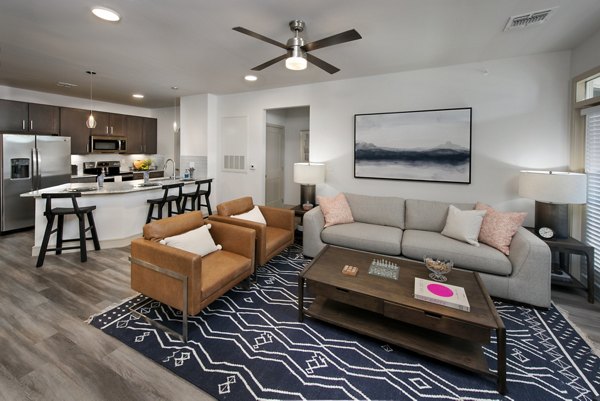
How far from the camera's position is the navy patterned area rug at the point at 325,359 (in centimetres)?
167

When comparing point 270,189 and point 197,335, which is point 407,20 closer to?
point 197,335

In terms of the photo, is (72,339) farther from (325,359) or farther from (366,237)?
(366,237)

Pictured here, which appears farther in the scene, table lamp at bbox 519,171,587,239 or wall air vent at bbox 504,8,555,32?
table lamp at bbox 519,171,587,239

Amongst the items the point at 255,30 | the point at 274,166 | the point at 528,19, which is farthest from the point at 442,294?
the point at 274,166

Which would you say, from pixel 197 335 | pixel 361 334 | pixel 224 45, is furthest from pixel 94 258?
pixel 361 334

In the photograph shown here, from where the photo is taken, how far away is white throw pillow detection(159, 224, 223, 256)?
2.41 meters

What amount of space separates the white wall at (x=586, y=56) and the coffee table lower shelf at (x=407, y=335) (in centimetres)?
313

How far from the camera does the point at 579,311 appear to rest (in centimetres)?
253

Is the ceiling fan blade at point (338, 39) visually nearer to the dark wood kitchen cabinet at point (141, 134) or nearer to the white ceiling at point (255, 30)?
the white ceiling at point (255, 30)

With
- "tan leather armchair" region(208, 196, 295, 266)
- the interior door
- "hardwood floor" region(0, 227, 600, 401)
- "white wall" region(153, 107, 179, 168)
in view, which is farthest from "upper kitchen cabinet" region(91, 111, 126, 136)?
"tan leather armchair" region(208, 196, 295, 266)

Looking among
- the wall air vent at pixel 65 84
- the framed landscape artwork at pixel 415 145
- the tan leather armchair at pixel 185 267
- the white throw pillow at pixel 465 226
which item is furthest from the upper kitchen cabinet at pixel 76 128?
the white throw pillow at pixel 465 226

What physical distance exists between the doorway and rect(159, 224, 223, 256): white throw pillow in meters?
3.65

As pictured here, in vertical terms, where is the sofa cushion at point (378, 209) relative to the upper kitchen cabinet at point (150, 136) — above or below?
below

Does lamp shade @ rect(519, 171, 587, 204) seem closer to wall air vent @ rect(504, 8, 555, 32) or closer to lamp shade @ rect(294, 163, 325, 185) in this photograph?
wall air vent @ rect(504, 8, 555, 32)
